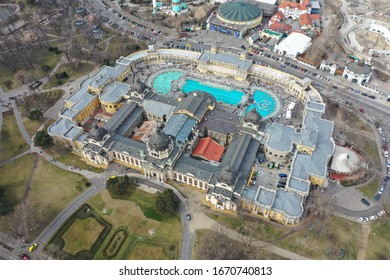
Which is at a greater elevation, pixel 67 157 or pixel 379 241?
pixel 379 241

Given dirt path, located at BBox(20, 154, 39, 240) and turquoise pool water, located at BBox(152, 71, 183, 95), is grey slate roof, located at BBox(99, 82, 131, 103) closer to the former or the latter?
turquoise pool water, located at BBox(152, 71, 183, 95)

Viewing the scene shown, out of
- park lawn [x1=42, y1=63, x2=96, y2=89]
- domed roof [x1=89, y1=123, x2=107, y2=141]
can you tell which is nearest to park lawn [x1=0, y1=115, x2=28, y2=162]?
park lawn [x1=42, y1=63, x2=96, y2=89]

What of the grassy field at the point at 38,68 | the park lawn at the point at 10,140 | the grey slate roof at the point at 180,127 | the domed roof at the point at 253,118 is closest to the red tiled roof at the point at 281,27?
the domed roof at the point at 253,118

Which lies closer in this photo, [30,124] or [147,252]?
[147,252]

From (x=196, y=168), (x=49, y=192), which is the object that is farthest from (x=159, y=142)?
(x=49, y=192)

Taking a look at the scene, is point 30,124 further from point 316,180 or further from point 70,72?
point 316,180

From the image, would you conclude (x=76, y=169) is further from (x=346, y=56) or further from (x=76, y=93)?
(x=346, y=56)
